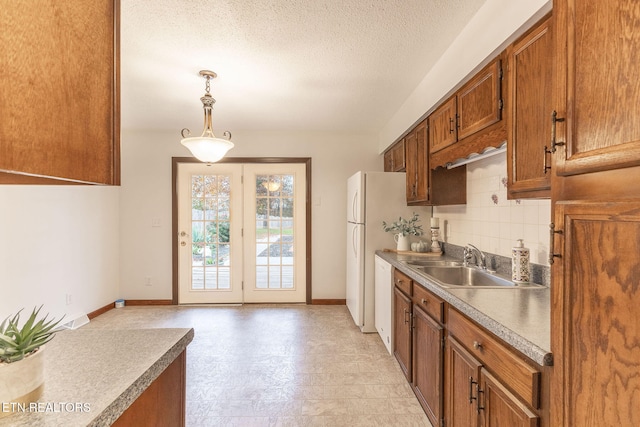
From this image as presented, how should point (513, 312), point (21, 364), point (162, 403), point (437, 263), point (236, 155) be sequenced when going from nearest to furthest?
point (21, 364), point (162, 403), point (513, 312), point (437, 263), point (236, 155)

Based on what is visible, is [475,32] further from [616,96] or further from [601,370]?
[601,370]

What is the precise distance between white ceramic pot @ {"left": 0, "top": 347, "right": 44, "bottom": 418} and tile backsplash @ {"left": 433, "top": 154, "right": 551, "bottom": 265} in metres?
2.17

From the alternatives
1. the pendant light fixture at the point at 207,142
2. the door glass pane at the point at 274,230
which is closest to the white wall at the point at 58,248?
the pendant light fixture at the point at 207,142

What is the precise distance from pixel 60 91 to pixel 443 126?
7.29 ft

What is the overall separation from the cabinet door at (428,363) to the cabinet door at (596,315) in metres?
0.94

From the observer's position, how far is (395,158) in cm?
370

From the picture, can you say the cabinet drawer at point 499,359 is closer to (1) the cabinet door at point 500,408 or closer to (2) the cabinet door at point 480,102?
(1) the cabinet door at point 500,408

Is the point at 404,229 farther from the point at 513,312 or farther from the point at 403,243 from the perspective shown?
the point at 513,312

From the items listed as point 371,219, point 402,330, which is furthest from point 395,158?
point 402,330

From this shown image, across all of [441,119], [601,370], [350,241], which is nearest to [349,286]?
[350,241]

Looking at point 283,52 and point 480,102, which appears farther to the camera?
point 283,52

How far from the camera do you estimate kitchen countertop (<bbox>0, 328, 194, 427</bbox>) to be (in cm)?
68

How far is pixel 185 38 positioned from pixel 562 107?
2084 millimetres

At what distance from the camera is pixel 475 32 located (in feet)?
5.81
